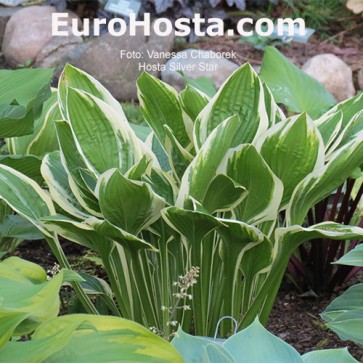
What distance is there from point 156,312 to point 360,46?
3649 mm

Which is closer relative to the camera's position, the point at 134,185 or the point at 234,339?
the point at 234,339

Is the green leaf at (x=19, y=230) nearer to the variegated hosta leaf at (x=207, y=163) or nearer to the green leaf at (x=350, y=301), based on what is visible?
the variegated hosta leaf at (x=207, y=163)

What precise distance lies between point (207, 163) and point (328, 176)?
0.82 feet

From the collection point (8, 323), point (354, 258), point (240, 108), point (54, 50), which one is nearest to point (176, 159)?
point (240, 108)

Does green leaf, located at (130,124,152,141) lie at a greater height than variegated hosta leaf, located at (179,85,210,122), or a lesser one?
lesser

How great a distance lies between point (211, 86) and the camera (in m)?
2.17

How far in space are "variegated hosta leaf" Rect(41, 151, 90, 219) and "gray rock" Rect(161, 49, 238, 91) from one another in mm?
2731

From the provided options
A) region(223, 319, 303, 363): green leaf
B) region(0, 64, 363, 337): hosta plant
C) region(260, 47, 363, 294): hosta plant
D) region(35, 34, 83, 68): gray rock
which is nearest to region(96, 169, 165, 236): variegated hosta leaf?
region(0, 64, 363, 337): hosta plant

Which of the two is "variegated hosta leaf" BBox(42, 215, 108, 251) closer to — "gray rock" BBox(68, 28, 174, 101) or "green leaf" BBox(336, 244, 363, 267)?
"green leaf" BBox(336, 244, 363, 267)

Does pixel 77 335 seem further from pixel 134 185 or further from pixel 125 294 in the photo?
pixel 125 294

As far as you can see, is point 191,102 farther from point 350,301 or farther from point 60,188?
point 350,301

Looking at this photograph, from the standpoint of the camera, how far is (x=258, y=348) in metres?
0.95

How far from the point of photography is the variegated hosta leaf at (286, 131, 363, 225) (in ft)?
4.90

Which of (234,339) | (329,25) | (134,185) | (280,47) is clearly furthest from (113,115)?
(329,25)
